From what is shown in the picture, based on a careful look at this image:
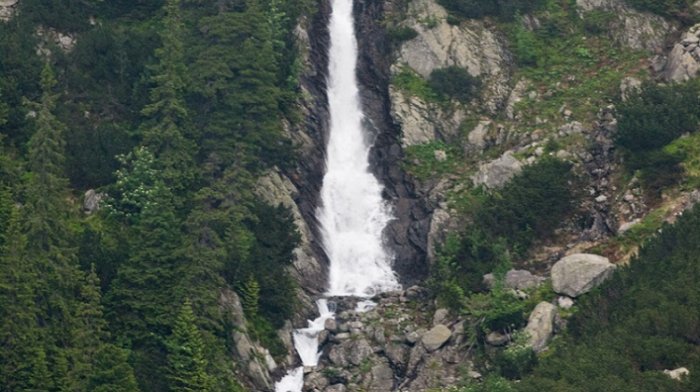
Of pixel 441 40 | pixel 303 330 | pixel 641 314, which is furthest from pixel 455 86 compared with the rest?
pixel 641 314

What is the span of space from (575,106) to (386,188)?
1020 centimetres

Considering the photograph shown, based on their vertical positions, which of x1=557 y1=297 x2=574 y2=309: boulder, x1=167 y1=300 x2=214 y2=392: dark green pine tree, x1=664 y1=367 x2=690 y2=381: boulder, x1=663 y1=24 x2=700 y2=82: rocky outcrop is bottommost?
x1=167 y1=300 x2=214 y2=392: dark green pine tree

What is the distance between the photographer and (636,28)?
274 ft

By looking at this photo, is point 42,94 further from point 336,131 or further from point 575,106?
point 575,106

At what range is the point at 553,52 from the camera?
8512cm

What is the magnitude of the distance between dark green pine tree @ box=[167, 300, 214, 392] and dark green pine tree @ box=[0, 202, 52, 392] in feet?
17.2

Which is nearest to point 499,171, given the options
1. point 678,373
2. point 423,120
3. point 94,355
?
point 423,120

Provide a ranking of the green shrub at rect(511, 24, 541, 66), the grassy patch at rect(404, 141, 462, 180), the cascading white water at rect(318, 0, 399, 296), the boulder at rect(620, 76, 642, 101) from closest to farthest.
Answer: the cascading white water at rect(318, 0, 399, 296) < the boulder at rect(620, 76, 642, 101) < the grassy patch at rect(404, 141, 462, 180) < the green shrub at rect(511, 24, 541, 66)

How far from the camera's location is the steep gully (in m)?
78.4

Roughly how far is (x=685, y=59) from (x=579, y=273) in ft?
50.1

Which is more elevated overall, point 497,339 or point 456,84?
point 456,84

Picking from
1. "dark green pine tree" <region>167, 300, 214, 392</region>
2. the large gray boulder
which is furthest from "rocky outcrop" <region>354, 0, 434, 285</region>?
"dark green pine tree" <region>167, 300, 214, 392</region>

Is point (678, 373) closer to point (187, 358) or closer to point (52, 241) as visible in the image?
point (187, 358)

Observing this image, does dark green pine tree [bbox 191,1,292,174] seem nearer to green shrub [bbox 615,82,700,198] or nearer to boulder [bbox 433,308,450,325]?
boulder [bbox 433,308,450,325]
